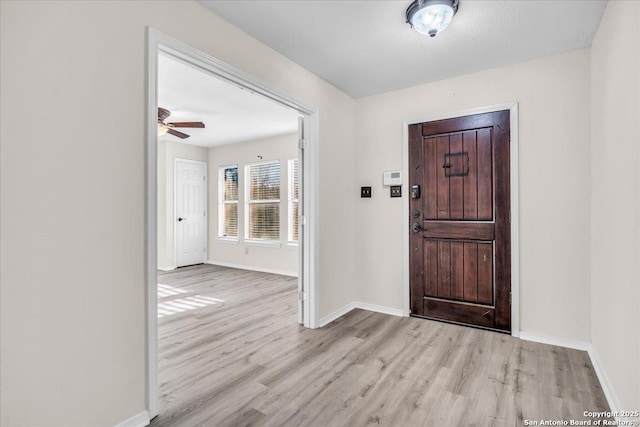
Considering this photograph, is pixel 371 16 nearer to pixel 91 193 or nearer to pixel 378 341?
pixel 91 193

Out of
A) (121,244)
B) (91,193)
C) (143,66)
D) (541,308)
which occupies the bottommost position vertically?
(541,308)

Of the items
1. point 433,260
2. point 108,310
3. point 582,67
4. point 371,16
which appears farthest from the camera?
point 433,260

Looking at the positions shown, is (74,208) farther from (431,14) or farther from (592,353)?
(592,353)

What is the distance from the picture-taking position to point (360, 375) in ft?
7.29

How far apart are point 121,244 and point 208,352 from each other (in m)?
1.37

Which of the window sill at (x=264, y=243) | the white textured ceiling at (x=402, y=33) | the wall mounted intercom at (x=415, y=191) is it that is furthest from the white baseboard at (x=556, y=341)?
the window sill at (x=264, y=243)

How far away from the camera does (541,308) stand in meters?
2.77

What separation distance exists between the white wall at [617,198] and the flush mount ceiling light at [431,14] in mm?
867

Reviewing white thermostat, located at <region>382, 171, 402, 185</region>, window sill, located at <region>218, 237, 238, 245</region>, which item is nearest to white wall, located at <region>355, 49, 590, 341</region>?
white thermostat, located at <region>382, 171, 402, 185</region>

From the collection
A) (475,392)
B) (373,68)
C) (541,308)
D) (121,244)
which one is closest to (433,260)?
(541,308)

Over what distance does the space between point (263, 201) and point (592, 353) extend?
16.6 ft

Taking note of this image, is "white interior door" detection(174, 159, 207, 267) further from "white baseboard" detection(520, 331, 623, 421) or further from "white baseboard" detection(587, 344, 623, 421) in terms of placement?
"white baseboard" detection(587, 344, 623, 421)

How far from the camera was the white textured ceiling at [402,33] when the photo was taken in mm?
2076

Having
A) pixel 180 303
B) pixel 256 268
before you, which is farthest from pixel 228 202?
pixel 180 303
